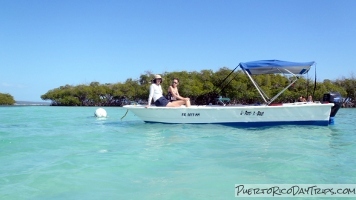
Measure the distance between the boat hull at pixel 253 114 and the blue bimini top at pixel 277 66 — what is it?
1.22 meters

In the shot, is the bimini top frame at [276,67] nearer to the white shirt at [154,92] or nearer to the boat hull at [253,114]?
the boat hull at [253,114]

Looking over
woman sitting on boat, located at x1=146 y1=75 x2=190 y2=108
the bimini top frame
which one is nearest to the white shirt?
woman sitting on boat, located at x1=146 y1=75 x2=190 y2=108

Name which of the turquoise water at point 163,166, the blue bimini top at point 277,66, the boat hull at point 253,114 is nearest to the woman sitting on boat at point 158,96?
the boat hull at point 253,114

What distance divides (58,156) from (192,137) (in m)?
3.27

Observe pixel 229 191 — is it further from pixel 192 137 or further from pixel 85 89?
pixel 85 89

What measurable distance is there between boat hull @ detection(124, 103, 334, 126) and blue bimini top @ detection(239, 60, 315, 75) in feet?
4.00

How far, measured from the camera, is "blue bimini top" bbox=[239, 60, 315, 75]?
1005 centimetres

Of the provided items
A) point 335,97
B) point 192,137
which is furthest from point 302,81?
point 192,137

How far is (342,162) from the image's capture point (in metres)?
4.73

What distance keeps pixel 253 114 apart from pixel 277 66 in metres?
1.77

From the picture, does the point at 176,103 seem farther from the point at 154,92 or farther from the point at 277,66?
the point at 277,66

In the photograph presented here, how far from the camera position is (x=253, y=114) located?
9.74 m

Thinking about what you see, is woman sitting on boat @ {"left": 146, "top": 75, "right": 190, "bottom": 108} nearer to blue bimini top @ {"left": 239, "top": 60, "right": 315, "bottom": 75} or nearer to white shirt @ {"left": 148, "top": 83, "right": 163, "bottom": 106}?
white shirt @ {"left": 148, "top": 83, "right": 163, "bottom": 106}

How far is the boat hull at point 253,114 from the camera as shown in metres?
9.53
